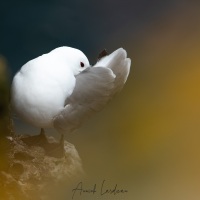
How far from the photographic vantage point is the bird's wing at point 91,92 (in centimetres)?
A: 97

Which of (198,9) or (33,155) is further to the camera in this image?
(198,9)

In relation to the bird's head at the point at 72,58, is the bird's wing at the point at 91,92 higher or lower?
lower

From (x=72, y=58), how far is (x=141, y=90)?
0.64 ft

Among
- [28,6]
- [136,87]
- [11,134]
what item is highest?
[28,6]

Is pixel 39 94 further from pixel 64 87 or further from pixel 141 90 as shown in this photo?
pixel 141 90

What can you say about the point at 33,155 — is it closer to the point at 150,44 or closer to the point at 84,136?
the point at 84,136

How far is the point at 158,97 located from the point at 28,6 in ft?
1.18

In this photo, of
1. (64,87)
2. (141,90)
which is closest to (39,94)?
(64,87)

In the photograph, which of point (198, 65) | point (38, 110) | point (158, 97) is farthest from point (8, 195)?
point (198, 65)

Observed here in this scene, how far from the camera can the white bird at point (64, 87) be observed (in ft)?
3.13

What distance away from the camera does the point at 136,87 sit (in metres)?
1.10

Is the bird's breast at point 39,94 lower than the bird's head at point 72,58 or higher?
lower

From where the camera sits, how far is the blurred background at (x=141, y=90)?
3.45 feet

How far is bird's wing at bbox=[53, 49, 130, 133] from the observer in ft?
3.19
